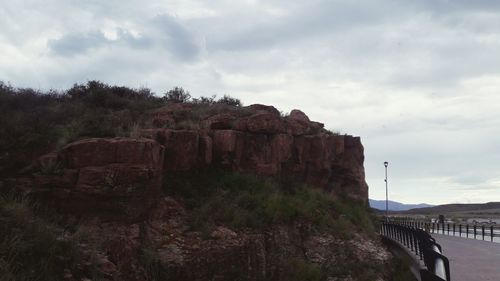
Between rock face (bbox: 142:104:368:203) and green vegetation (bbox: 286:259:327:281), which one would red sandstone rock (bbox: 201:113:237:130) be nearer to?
rock face (bbox: 142:104:368:203)

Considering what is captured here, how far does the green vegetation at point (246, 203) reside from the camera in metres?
16.3

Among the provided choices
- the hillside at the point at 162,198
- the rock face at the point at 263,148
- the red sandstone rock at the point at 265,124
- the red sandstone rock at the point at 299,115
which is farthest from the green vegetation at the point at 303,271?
the red sandstone rock at the point at 299,115

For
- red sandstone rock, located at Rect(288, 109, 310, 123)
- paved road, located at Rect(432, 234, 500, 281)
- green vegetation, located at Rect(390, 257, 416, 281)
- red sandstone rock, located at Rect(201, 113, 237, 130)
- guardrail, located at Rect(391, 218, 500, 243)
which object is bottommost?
green vegetation, located at Rect(390, 257, 416, 281)

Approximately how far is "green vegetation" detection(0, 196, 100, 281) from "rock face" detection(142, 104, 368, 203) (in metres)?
5.79

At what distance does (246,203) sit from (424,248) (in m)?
9.06

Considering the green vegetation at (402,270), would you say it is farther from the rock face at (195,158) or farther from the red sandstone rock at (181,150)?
the red sandstone rock at (181,150)

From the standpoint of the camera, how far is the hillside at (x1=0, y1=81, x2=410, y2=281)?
1200 cm

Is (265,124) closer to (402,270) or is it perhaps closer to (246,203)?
(246,203)

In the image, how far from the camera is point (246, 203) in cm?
1780

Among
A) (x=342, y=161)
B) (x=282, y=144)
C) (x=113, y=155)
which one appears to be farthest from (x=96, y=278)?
(x=342, y=161)

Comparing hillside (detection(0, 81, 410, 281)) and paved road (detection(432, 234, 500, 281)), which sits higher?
hillside (detection(0, 81, 410, 281))

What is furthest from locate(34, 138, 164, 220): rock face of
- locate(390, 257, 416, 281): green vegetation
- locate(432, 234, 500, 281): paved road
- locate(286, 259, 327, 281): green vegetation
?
locate(390, 257, 416, 281): green vegetation

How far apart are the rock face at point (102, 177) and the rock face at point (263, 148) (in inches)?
96.7

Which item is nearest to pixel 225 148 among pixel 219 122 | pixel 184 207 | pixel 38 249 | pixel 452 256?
pixel 219 122
